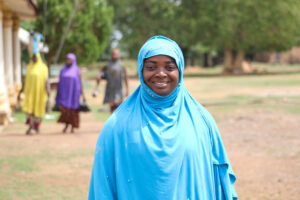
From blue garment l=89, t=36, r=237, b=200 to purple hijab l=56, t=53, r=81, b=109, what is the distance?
7.65 m

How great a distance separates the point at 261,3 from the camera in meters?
35.6

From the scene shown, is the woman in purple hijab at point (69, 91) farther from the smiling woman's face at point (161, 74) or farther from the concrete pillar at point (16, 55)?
the smiling woman's face at point (161, 74)

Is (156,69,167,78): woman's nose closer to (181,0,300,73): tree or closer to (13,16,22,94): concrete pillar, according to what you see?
(13,16,22,94): concrete pillar

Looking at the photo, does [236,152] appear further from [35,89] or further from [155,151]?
[155,151]

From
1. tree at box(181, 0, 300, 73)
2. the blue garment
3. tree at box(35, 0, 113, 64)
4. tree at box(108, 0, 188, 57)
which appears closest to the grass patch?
the blue garment

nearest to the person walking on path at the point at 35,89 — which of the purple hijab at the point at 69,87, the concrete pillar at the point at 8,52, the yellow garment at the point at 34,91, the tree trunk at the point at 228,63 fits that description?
the yellow garment at the point at 34,91

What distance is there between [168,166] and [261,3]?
3503 centimetres

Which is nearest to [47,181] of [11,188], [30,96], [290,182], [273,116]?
[11,188]

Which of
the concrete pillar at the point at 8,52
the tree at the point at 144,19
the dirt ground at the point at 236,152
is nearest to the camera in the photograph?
the dirt ground at the point at 236,152

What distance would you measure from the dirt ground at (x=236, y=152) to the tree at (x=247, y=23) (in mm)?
24017

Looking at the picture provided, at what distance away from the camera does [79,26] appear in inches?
901

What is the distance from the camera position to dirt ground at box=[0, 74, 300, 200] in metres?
6.07

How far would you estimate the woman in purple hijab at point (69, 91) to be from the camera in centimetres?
1006

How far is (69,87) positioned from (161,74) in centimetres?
776
